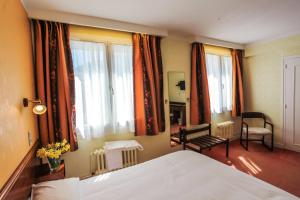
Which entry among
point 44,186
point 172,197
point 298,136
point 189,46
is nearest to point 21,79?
point 44,186

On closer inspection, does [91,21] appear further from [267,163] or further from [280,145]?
[280,145]

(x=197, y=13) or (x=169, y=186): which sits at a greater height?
(x=197, y=13)

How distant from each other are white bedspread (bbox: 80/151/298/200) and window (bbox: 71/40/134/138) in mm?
903

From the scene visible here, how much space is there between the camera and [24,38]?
173 centimetres

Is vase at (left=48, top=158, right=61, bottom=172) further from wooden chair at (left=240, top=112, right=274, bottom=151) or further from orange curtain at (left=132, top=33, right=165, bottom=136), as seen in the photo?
wooden chair at (left=240, top=112, right=274, bottom=151)

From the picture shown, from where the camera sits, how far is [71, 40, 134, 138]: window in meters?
2.28

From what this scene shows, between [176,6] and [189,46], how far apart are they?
1.37 m

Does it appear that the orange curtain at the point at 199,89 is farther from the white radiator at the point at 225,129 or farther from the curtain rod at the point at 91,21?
the curtain rod at the point at 91,21

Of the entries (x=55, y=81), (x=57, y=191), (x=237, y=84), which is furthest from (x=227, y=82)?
(x=57, y=191)

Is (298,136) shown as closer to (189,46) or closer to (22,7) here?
(189,46)

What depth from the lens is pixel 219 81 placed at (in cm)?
373

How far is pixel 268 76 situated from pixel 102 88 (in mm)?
3622

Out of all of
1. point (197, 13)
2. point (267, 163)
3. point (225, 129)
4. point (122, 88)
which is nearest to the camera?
point (197, 13)

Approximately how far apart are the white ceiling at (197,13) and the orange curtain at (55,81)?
288mm
